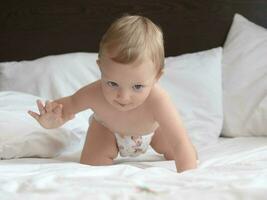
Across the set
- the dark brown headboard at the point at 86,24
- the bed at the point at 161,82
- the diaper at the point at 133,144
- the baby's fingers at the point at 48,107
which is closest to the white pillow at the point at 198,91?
the bed at the point at 161,82

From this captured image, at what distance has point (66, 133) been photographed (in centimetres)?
161

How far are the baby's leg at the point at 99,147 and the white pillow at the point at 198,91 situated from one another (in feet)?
1.14

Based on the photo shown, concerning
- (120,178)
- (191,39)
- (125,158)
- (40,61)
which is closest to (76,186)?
(120,178)

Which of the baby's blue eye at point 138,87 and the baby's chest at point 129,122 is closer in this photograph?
the baby's blue eye at point 138,87

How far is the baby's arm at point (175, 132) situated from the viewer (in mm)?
1339

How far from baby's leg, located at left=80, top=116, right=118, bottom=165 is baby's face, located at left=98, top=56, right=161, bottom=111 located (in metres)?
0.19

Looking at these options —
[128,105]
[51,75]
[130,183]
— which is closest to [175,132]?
[128,105]

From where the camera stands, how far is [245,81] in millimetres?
1877

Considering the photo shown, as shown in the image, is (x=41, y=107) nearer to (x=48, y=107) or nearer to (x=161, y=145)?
(x=48, y=107)

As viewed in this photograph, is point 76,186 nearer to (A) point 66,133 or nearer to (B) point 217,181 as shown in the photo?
(B) point 217,181

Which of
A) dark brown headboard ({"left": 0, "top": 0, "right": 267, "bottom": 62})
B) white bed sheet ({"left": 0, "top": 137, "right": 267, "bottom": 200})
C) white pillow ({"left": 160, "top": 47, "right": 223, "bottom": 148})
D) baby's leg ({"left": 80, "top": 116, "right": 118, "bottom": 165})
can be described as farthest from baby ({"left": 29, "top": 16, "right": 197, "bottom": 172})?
dark brown headboard ({"left": 0, "top": 0, "right": 267, "bottom": 62})

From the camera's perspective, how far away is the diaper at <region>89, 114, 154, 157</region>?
1.47 meters

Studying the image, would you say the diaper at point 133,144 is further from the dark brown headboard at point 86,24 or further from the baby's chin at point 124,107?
the dark brown headboard at point 86,24

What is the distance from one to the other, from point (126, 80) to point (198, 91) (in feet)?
2.20
